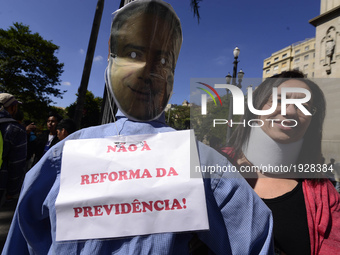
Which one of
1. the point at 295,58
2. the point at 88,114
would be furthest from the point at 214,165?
the point at 295,58

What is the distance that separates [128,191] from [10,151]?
91.2 inches

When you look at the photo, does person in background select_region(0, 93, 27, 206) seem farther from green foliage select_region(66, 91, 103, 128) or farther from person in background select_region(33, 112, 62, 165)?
green foliage select_region(66, 91, 103, 128)

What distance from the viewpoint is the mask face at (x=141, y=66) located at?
96cm

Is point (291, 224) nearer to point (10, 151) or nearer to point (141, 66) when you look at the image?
point (141, 66)

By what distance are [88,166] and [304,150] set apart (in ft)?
4.33

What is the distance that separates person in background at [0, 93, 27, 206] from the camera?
2.34 meters

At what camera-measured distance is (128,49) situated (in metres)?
0.99

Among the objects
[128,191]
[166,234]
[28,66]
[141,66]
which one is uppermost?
Result: [28,66]

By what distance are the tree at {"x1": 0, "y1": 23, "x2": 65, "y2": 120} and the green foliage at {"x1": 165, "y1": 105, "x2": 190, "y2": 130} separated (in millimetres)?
21290

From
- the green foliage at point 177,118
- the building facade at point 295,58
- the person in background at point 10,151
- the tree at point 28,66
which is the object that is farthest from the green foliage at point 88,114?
the building facade at point 295,58

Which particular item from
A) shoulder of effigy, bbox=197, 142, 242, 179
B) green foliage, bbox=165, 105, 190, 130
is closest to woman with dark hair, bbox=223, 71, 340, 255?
green foliage, bbox=165, 105, 190, 130

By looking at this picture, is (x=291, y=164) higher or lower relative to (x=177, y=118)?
lower

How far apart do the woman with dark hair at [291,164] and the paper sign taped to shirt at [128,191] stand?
2.20ft

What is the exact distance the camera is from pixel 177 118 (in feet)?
4.14
